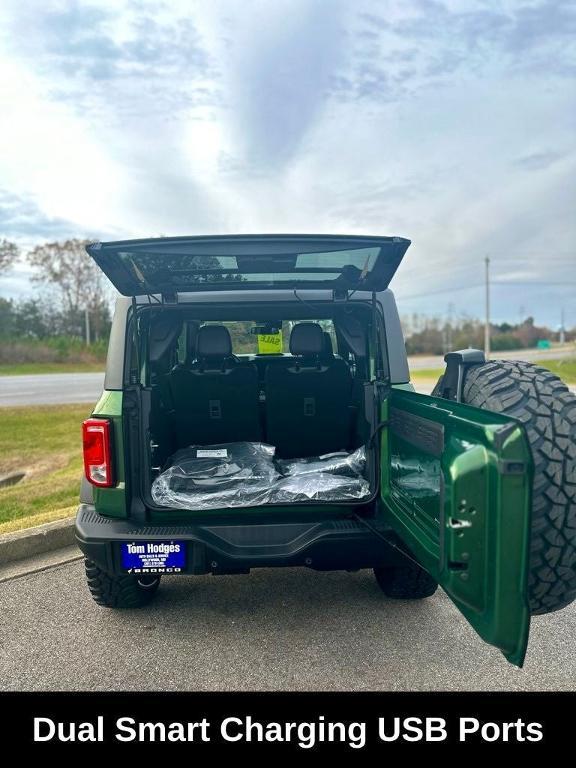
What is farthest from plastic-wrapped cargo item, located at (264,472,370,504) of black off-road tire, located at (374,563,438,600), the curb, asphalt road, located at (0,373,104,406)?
asphalt road, located at (0,373,104,406)

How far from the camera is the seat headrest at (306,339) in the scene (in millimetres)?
3705

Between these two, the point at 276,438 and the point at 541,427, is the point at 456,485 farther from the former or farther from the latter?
the point at 276,438

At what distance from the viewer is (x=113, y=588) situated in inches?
123

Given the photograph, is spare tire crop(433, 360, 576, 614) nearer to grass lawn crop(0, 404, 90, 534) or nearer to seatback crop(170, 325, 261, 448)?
seatback crop(170, 325, 261, 448)

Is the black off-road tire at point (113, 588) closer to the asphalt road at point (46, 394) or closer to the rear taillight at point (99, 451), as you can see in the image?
the rear taillight at point (99, 451)

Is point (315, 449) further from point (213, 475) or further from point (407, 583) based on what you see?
point (407, 583)

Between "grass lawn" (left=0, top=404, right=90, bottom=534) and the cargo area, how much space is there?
1.56m

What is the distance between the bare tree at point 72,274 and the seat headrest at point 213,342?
124 ft

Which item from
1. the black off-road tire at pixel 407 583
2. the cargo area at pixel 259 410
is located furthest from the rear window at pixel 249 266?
Result: the black off-road tire at pixel 407 583

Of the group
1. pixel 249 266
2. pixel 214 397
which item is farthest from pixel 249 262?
pixel 214 397

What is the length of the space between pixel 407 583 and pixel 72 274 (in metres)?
42.7

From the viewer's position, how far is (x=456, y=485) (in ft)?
6.19
